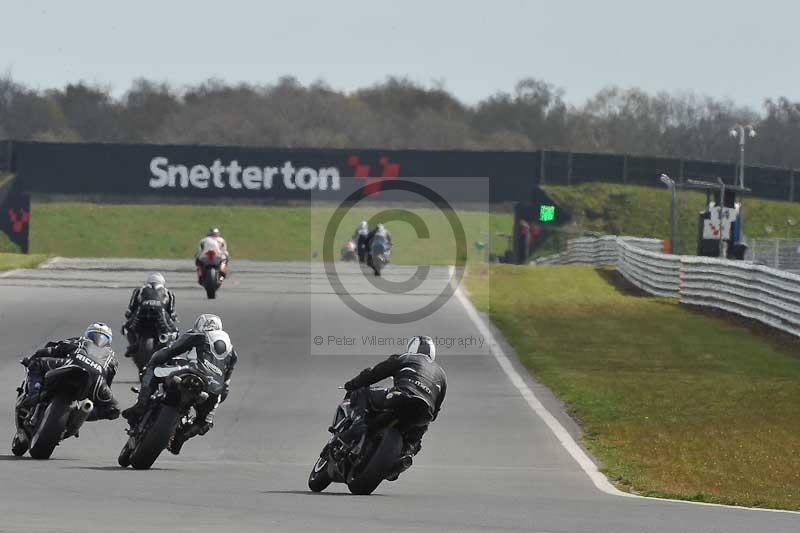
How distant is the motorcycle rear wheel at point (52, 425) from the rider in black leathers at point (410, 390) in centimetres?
292

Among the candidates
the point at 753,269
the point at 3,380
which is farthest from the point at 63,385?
the point at 753,269

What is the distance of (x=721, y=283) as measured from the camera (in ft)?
116

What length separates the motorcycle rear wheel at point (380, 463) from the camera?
1236cm

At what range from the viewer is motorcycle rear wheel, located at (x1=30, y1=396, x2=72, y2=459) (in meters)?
14.3

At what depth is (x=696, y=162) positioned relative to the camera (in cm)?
7075

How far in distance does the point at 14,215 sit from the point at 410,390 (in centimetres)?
5145

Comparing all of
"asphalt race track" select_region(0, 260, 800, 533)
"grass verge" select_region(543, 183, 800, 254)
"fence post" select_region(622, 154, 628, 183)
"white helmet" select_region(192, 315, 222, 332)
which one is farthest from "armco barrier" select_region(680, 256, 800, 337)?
"fence post" select_region(622, 154, 628, 183)

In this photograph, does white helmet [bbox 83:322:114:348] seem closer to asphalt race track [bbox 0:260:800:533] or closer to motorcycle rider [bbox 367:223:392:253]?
asphalt race track [bbox 0:260:800:533]

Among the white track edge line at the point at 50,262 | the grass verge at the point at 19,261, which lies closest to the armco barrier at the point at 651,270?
the white track edge line at the point at 50,262

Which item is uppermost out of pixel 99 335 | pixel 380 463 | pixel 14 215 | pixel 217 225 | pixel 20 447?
pixel 99 335

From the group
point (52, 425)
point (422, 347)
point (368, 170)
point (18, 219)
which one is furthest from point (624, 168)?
point (422, 347)

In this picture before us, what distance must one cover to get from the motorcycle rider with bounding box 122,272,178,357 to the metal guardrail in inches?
469

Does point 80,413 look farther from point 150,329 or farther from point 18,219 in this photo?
point 18,219

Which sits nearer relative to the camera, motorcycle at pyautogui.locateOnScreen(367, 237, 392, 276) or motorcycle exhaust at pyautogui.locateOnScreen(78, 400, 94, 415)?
motorcycle exhaust at pyautogui.locateOnScreen(78, 400, 94, 415)
